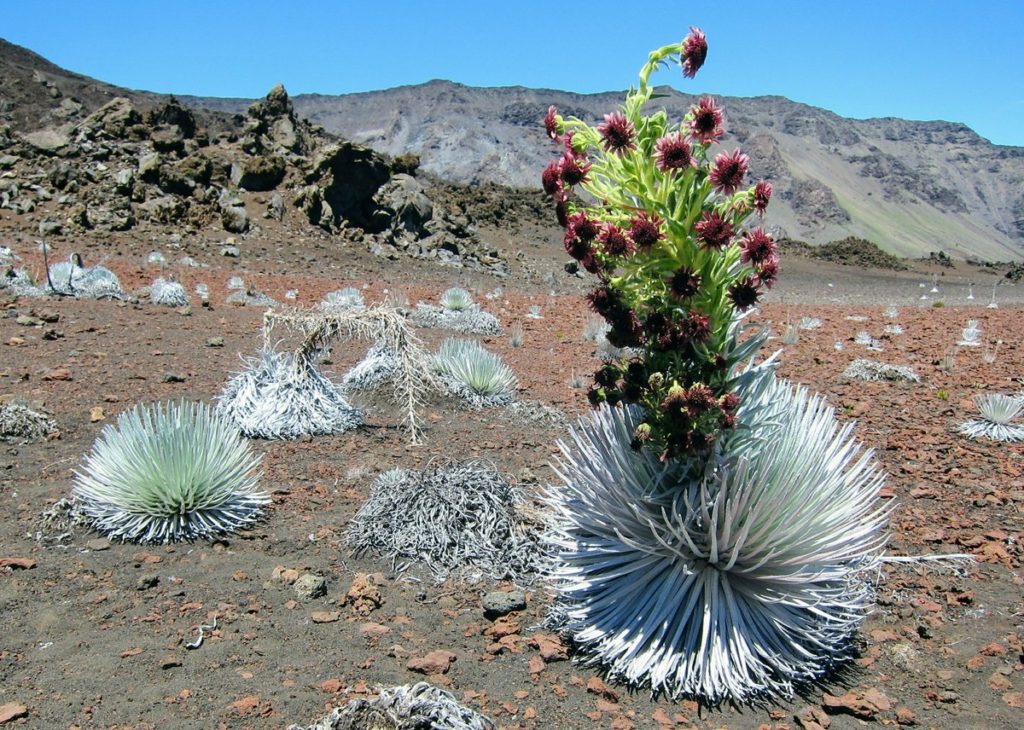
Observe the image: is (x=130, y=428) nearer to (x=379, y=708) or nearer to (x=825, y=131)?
(x=379, y=708)

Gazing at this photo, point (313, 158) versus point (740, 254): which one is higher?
point (313, 158)

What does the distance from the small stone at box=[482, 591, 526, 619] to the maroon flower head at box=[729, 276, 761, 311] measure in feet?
5.04

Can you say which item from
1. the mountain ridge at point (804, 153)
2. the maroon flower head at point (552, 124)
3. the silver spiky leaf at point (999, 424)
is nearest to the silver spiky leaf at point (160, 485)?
the maroon flower head at point (552, 124)

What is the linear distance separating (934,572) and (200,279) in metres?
13.4

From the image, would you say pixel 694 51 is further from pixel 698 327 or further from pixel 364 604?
pixel 364 604

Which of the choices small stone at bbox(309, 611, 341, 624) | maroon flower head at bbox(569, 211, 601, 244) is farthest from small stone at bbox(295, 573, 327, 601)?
maroon flower head at bbox(569, 211, 601, 244)

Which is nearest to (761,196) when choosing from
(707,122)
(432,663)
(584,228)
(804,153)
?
(707,122)

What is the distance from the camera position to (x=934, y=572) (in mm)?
3672

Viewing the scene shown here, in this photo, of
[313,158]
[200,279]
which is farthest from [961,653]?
[313,158]

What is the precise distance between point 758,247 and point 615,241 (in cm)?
41

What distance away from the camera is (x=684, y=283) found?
2.52 m

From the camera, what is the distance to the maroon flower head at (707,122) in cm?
246

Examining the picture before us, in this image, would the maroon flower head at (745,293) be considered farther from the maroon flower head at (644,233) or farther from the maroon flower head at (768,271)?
the maroon flower head at (644,233)

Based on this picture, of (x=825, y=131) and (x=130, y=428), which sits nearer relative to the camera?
(x=130, y=428)
